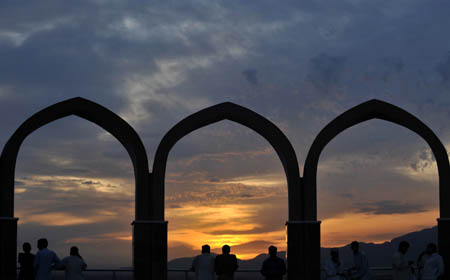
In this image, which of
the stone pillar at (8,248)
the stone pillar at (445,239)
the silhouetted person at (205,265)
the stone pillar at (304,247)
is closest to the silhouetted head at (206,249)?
the silhouetted person at (205,265)

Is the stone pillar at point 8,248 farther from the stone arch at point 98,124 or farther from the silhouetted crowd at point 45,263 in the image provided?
the silhouetted crowd at point 45,263

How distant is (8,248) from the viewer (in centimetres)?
1767

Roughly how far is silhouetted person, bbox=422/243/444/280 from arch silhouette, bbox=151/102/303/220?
4011mm

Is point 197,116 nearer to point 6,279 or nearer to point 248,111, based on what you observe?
point 248,111

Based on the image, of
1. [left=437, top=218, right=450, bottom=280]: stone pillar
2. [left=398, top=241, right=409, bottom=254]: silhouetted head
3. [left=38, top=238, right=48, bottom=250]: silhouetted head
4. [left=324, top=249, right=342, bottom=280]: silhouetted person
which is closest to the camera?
[left=38, top=238, right=48, bottom=250]: silhouetted head

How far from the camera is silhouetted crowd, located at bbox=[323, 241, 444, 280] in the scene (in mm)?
15344

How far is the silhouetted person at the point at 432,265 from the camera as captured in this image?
1534 cm

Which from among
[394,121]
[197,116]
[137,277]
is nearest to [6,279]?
[137,277]

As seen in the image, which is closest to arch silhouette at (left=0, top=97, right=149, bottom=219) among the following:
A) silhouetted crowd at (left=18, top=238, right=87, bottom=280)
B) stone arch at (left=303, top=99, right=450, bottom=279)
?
silhouetted crowd at (left=18, top=238, right=87, bottom=280)

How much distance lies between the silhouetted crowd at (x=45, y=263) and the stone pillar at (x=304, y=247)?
5.76m

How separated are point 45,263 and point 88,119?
536 cm

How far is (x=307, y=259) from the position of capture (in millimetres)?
18516

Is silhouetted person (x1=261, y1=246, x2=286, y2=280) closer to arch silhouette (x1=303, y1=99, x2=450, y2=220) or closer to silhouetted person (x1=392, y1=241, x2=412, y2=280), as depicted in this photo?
silhouetted person (x1=392, y1=241, x2=412, y2=280)

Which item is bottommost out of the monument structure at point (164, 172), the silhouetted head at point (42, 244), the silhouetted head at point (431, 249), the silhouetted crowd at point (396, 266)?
the silhouetted crowd at point (396, 266)
